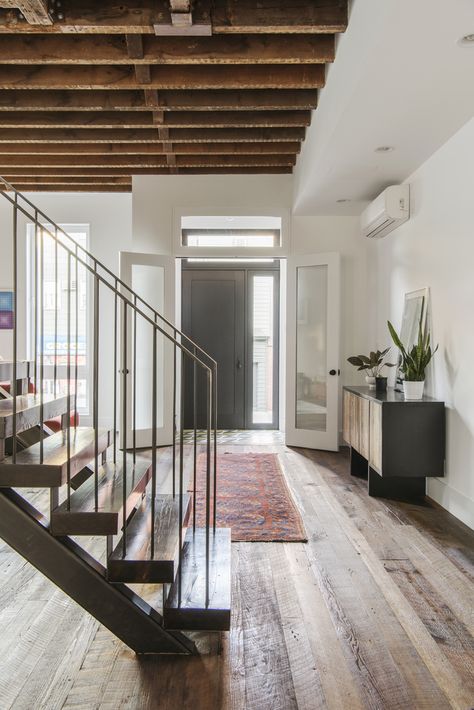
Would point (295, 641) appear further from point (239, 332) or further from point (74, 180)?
point (74, 180)

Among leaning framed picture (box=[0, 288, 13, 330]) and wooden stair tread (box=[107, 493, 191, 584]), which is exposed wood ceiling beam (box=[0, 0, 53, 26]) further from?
leaning framed picture (box=[0, 288, 13, 330])

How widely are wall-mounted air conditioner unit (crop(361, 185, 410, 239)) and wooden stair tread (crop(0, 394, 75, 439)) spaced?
316 centimetres

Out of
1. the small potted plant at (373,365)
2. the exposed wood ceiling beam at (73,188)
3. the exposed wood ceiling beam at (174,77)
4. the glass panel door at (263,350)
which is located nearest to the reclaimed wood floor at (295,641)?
the small potted plant at (373,365)

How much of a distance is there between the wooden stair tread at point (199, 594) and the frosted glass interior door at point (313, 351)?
3.22 metres

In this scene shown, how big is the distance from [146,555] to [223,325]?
490cm

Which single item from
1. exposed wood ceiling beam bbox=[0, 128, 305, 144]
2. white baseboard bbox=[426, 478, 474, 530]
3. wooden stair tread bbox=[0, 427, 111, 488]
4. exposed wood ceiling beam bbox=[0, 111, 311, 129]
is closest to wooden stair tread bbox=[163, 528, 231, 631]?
wooden stair tread bbox=[0, 427, 111, 488]

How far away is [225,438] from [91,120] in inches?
148

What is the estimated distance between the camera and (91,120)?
4184 millimetres

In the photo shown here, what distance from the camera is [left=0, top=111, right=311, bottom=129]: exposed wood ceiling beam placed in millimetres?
4125

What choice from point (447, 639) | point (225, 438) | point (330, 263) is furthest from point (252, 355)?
point (447, 639)

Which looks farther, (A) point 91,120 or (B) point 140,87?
(A) point 91,120

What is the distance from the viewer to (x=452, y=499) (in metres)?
3.45

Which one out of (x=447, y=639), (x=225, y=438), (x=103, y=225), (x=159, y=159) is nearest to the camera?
(x=447, y=639)

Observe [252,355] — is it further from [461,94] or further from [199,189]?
[461,94]
